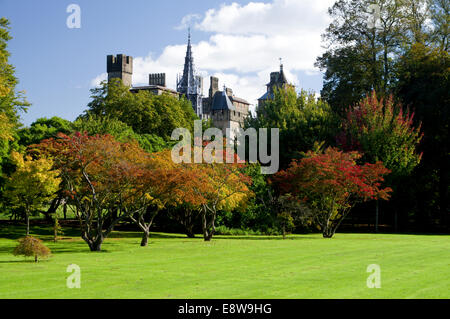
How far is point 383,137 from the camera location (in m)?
40.5

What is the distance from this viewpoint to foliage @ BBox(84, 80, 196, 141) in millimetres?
57906

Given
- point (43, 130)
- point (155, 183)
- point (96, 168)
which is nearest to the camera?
point (155, 183)

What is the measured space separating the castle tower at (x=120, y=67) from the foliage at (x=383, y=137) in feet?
262

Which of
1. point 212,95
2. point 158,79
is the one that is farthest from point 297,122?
point 212,95

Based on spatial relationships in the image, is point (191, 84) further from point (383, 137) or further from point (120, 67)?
point (383, 137)

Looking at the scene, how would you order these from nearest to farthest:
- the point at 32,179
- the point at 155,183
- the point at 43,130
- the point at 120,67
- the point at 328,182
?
the point at 155,183, the point at 32,179, the point at 328,182, the point at 43,130, the point at 120,67

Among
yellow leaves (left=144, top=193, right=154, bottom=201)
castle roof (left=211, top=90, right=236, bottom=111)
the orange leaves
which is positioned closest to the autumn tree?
yellow leaves (left=144, top=193, right=154, bottom=201)

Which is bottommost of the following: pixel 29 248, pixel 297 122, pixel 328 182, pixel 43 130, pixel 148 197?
pixel 29 248

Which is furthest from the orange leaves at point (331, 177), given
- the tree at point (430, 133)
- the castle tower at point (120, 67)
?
the castle tower at point (120, 67)

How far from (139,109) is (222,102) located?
7958cm

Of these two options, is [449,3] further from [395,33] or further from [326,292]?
[326,292]

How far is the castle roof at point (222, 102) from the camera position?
5369 inches

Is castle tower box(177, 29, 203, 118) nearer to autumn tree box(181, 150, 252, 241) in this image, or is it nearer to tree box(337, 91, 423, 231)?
tree box(337, 91, 423, 231)
